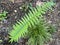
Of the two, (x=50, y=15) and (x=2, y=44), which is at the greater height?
(x=50, y=15)

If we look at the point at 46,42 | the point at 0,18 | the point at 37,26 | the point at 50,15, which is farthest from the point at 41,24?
the point at 0,18

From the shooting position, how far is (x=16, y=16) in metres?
4.13

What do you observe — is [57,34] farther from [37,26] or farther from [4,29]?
[4,29]

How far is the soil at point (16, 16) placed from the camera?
376 centimetres

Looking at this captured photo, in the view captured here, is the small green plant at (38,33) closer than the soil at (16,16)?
Yes

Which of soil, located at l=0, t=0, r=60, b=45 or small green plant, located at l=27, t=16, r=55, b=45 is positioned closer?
small green plant, located at l=27, t=16, r=55, b=45

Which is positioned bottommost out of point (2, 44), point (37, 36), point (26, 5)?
point (2, 44)

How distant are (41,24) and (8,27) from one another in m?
0.83

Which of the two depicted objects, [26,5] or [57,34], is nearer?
[57,34]

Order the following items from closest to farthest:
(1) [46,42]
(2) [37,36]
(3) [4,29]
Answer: (2) [37,36] → (1) [46,42] → (3) [4,29]

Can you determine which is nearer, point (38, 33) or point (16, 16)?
point (38, 33)

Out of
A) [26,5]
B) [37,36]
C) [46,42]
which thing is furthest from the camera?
[26,5]

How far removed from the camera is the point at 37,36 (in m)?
3.35

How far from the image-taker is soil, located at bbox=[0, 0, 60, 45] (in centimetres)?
376
